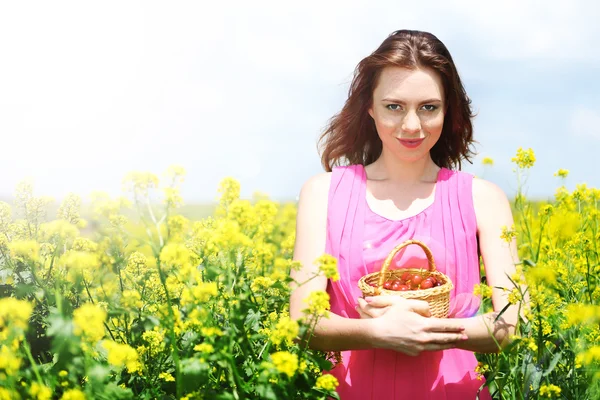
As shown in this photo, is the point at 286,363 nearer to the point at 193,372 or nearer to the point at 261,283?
the point at 193,372

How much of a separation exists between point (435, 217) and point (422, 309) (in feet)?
1.86

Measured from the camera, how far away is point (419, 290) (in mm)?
2133

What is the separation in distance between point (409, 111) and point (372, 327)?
833 mm

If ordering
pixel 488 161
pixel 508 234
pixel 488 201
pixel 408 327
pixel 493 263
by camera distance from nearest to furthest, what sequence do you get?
pixel 408 327 < pixel 508 234 < pixel 493 263 < pixel 488 201 < pixel 488 161

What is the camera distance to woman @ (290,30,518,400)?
8.00 ft

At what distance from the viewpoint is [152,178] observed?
78.4 inches

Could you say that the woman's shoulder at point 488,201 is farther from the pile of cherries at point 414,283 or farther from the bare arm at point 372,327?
the bare arm at point 372,327

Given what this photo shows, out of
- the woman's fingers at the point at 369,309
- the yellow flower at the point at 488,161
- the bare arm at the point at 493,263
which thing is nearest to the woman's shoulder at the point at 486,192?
the bare arm at the point at 493,263

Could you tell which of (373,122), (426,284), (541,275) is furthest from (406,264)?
(373,122)

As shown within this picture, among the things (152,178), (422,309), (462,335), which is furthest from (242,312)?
(462,335)

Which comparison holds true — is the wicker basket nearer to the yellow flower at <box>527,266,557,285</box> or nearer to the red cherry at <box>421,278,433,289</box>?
the red cherry at <box>421,278,433,289</box>

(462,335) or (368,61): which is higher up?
(368,61)

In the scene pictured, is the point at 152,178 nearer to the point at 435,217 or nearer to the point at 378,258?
the point at 378,258

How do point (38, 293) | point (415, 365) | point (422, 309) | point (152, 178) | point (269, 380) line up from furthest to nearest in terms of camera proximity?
1. point (38, 293)
2. point (415, 365)
3. point (422, 309)
4. point (152, 178)
5. point (269, 380)
